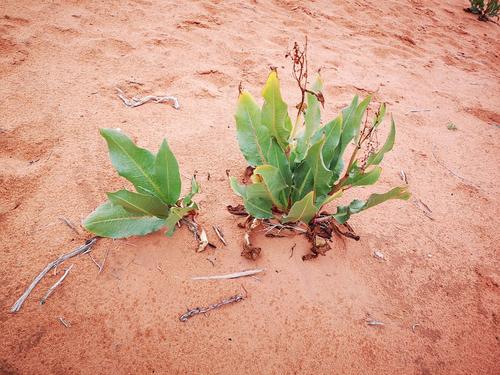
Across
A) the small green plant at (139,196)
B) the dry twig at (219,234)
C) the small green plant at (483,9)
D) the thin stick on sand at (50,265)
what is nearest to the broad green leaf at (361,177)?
the dry twig at (219,234)

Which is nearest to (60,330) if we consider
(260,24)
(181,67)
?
(181,67)

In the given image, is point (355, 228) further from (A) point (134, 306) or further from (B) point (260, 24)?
(B) point (260, 24)

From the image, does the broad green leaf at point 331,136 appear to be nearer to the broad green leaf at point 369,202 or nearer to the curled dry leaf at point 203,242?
the broad green leaf at point 369,202

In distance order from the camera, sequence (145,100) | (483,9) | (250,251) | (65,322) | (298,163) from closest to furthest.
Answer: (65,322)
(250,251)
(298,163)
(145,100)
(483,9)

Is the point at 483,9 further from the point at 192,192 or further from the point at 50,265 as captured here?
the point at 50,265

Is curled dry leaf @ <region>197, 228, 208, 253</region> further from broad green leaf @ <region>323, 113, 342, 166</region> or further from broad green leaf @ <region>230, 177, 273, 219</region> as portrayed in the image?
broad green leaf @ <region>323, 113, 342, 166</region>

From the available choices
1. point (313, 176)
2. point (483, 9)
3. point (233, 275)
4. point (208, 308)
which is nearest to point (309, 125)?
point (313, 176)
